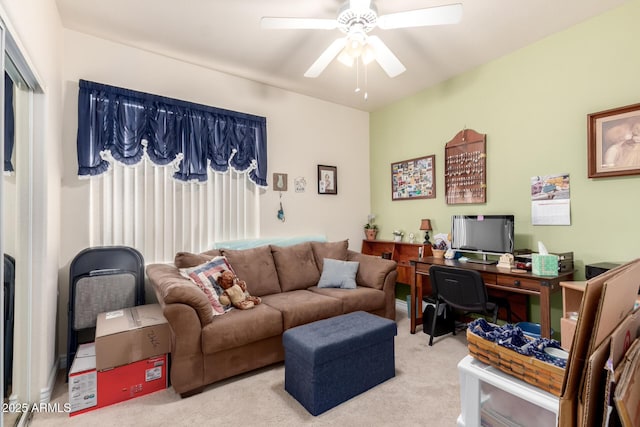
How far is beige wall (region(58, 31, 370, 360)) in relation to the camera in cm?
260

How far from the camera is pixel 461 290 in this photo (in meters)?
2.60

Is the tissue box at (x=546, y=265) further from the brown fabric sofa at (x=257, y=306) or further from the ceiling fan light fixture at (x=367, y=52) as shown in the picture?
the ceiling fan light fixture at (x=367, y=52)

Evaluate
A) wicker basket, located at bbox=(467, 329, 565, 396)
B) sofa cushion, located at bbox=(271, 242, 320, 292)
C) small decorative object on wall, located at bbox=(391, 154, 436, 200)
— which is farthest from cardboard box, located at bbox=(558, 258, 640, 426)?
small decorative object on wall, located at bbox=(391, 154, 436, 200)

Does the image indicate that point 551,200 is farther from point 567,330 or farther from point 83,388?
point 83,388

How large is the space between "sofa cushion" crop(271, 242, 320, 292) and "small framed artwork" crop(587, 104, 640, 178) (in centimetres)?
267

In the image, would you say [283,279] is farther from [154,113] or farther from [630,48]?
[630,48]

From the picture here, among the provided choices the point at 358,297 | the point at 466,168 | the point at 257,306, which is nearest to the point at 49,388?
the point at 257,306

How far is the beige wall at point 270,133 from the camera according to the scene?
2600 millimetres

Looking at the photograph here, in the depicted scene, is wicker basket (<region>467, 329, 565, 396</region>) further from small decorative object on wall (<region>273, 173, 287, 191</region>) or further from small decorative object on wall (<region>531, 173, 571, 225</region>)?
small decorative object on wall (<region>273, 173, 287, 191</region>)

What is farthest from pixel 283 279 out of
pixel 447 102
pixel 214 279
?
pixel 447 102

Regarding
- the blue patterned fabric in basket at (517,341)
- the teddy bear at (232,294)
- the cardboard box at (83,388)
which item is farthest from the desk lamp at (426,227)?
the cardboard box at (83,388)

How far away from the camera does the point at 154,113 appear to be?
9.55 feet

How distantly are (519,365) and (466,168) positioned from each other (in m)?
2.95

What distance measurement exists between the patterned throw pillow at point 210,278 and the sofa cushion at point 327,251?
47.6 inches
